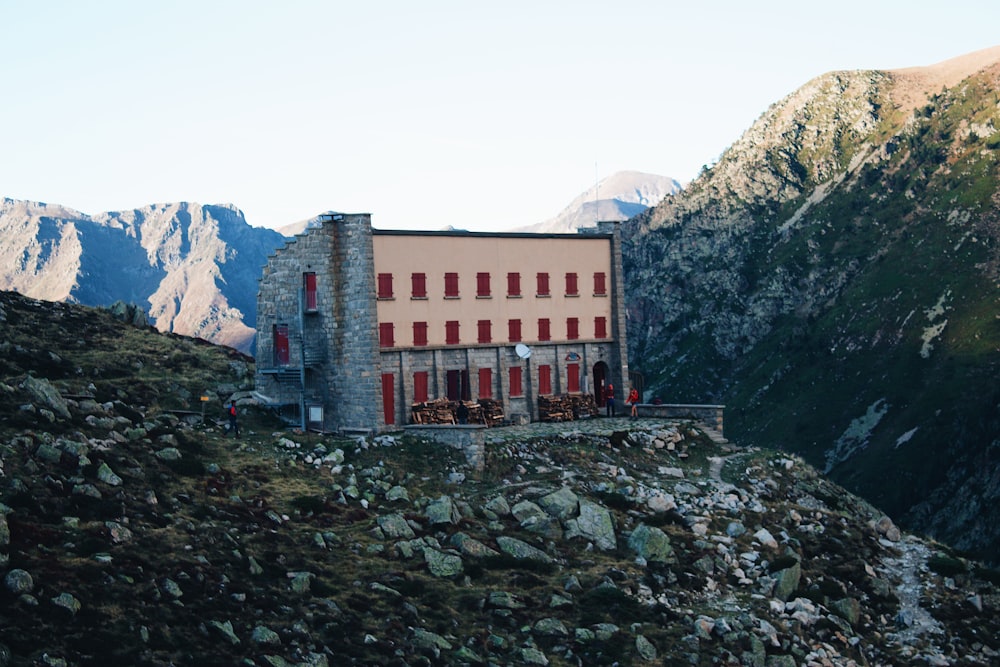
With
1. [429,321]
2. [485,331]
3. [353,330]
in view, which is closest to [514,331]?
[485,331]

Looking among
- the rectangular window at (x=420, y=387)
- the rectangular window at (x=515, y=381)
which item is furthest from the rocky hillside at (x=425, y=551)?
the rectangular window at (x=420, y=387)

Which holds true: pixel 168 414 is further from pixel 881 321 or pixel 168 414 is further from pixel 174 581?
pixel 881 321

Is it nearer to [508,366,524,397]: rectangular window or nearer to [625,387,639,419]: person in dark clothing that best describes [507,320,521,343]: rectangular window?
[508,366,524,397]: rectangular window

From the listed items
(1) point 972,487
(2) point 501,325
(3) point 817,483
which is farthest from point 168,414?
(1) point 972,487

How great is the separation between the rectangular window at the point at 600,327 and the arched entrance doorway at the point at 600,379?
169 centimetres

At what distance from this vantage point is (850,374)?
156 meters

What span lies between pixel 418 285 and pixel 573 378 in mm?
12317

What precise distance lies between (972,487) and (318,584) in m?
100

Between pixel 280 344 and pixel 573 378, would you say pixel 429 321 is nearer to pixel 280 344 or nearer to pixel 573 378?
pixel 280 344

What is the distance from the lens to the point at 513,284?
6359cm

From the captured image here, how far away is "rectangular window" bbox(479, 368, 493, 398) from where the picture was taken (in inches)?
2448

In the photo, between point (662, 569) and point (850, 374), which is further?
point (850, 374)

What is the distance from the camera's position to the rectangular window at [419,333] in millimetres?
59312

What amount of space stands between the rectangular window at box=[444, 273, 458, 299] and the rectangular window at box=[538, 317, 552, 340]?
6.21 m
